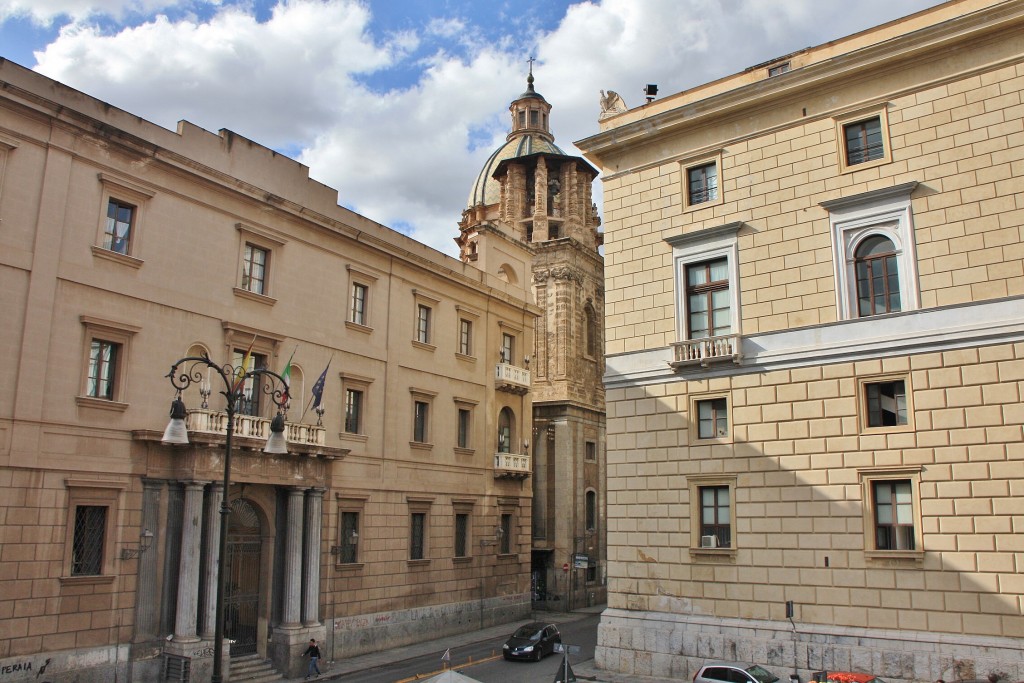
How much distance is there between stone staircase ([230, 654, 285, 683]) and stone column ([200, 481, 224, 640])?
5.38 feet

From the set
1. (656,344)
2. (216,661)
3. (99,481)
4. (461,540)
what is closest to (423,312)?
(461,540)

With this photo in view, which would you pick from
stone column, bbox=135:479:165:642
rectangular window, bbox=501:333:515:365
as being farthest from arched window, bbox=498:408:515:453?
stone column, bbox=135:479:165:642

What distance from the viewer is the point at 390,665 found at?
28828mm

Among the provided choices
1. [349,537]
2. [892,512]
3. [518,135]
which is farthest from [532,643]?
[518,135]

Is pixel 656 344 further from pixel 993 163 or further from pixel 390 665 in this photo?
pixel 390 665

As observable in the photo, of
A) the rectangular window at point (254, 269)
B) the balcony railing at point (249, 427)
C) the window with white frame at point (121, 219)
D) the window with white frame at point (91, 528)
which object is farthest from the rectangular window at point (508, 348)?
the window with white frame at point (91, 528)

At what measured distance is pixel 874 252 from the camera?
2252cm

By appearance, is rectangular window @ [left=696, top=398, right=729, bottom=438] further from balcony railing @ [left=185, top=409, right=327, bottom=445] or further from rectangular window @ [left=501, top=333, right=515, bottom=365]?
rectangular window @ [left=501, top=333, right=515, bottom=365]

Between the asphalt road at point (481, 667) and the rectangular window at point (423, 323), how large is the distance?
1208cm

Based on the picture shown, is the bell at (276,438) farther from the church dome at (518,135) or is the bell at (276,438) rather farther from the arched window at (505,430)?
the church dome at (518,135)

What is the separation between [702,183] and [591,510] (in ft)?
88.7

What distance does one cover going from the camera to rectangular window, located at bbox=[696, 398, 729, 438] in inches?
950

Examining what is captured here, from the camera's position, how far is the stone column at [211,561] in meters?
24.8

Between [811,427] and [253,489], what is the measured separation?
56.4 ft
